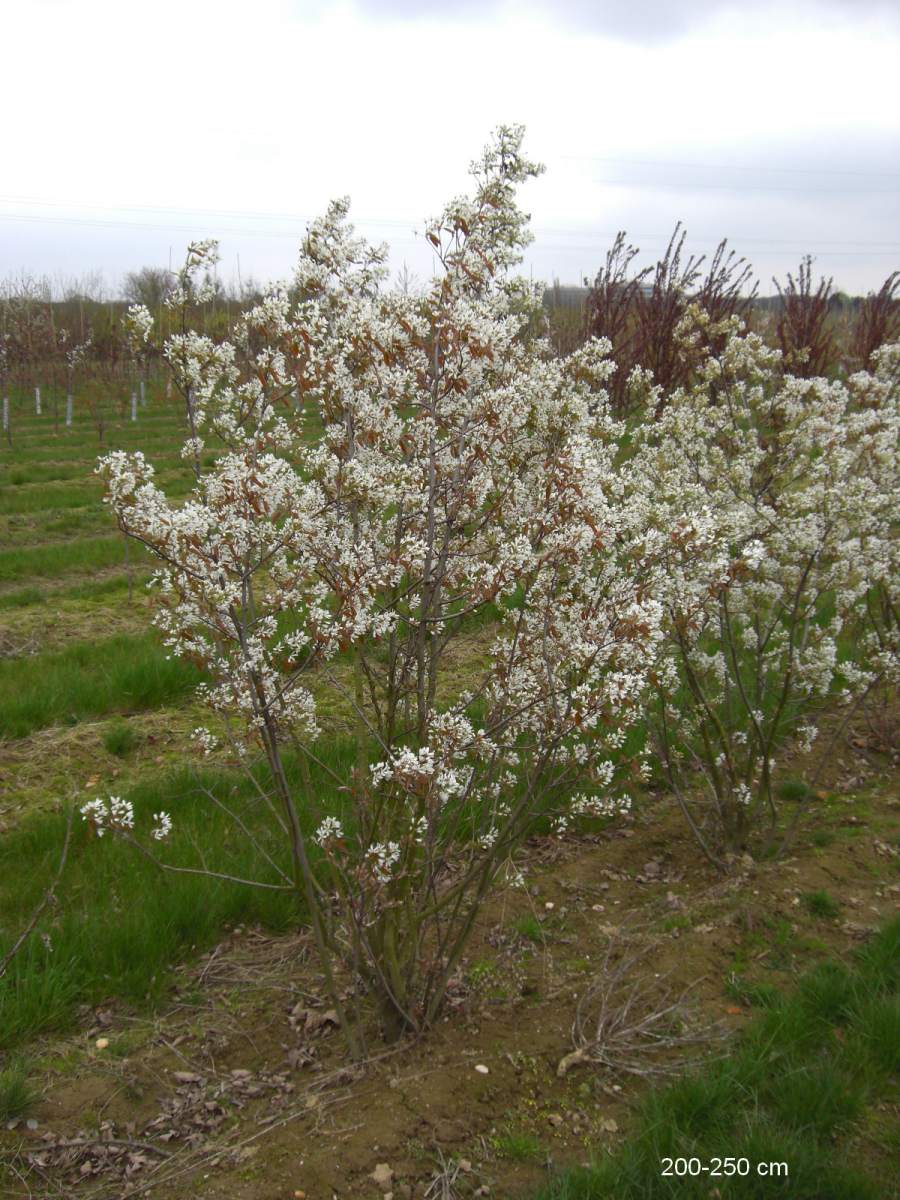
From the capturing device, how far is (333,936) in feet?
11.0

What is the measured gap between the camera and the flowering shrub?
417 cm

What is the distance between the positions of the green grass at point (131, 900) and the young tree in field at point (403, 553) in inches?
22.4

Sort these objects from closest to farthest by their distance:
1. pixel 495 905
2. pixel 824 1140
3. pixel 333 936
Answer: pixel 824 1140 → pixel 333 936 → pixel 495 905

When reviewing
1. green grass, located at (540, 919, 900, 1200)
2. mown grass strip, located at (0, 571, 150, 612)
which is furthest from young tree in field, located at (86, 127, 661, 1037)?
mown grass strip, located at (0, 571, 150, 612)

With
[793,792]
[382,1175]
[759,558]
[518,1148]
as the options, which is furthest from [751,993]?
[793,792]

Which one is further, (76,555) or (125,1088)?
(76,555)

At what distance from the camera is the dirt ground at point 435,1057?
2775 millimetres

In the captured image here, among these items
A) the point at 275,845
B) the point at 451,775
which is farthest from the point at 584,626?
the point at 275,845

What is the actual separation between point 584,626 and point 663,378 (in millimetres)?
10233

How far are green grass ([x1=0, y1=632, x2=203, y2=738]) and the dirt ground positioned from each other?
8.82ft

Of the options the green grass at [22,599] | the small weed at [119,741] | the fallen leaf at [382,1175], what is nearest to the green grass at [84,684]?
the small weed at [119,741]

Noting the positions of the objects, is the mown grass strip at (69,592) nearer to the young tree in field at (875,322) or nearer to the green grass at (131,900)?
the green grass at (131,900)

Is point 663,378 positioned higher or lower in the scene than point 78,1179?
higher

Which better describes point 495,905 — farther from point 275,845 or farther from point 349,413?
point 349,413
